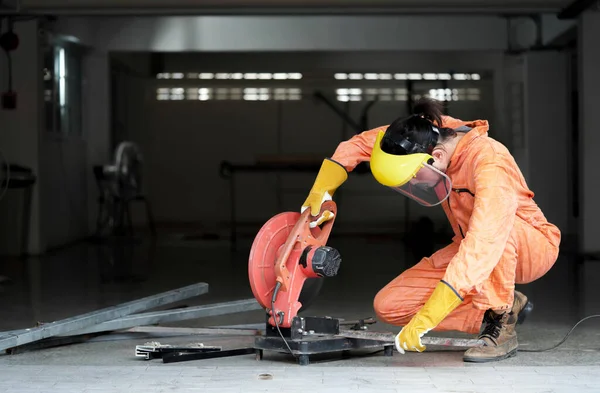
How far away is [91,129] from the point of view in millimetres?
12961

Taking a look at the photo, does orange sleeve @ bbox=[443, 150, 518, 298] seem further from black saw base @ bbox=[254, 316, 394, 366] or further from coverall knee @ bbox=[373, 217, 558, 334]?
black saw base @ bbox=[254, 316, 394, 366]

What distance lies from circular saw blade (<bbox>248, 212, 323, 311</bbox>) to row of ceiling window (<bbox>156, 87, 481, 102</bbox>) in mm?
11974

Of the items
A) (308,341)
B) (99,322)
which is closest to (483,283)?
(308,341)

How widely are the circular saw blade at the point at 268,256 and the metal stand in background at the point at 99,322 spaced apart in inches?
35.1

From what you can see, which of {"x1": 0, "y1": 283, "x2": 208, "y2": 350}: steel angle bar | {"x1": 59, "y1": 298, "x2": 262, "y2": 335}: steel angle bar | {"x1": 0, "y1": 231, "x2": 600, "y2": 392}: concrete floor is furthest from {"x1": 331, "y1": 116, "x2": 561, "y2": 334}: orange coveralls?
{"x1": 0, "y1": 283, "x2": 208, "y2": 350}: steel angle bar

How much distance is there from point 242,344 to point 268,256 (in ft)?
2.41

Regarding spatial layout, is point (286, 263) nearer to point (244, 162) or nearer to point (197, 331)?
point (197, 331)

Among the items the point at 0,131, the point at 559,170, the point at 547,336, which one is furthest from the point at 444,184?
the point at 559,170

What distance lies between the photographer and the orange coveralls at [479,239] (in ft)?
11.1

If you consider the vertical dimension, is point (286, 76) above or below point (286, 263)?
above

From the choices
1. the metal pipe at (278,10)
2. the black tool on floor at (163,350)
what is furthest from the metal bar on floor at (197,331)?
the metal pipe at (278,10)

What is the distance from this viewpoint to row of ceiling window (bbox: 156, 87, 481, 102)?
51.8ft

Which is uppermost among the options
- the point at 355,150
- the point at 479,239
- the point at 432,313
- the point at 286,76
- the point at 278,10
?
the point at 278,10

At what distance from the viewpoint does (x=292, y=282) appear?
12.4 feet
